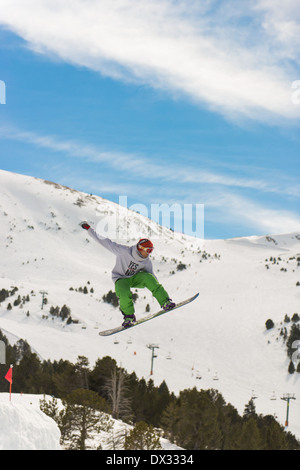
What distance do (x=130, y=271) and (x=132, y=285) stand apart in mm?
870

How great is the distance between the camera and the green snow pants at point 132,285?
1179cm

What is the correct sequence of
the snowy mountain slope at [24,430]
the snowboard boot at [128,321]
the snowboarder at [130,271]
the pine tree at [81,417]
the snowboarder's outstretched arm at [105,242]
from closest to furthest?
the snowboarder's outstretched arm at [105,242], the snowboarder at [130,271], the snowboard boot at [128,321], the snowy mountain slope at [24,430], the pine tree at [81,417]

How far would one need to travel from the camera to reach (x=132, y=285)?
40.5ft

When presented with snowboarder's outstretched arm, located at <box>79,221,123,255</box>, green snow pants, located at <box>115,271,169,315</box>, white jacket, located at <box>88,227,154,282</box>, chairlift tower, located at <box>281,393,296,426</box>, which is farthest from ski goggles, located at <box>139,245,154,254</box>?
chairlift tower, located at <box>281,393,296,426</box>

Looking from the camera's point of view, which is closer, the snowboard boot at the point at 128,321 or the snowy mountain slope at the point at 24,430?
the snowboard boot at the point at 128,321

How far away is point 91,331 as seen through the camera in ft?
347

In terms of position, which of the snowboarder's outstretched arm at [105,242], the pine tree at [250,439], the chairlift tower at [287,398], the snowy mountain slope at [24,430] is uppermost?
the snowboarder's outstretched arm at [105,242]

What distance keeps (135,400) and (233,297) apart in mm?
85595

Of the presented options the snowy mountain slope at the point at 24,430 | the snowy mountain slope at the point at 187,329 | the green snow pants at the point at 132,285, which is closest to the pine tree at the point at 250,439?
the snowy mountain slope at the point at 24,430

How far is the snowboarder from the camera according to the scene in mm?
11078

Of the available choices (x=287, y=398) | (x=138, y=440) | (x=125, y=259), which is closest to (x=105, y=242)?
(x=125, y=259)

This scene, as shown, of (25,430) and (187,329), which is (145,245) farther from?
(187,329)

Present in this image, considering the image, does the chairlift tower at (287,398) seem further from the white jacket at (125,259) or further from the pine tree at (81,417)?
the white jacket at (125,259)

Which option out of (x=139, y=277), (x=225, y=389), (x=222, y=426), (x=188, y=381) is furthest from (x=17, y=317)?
(x=139, y=277)
